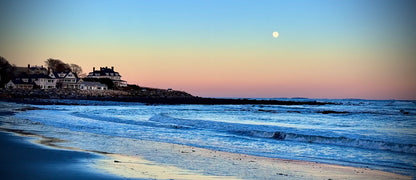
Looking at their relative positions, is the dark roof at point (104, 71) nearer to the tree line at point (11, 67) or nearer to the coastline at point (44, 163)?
the tree line at point (11, 67)

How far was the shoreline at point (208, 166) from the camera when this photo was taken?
8.43 meters

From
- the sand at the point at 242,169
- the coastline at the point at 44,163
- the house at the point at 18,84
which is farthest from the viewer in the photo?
the house at the point at 18,84

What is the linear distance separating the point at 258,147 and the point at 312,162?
11.7 feet

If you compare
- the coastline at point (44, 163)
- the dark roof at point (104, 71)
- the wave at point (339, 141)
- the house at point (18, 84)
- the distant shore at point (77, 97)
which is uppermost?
the dark roof at point (104, 71)

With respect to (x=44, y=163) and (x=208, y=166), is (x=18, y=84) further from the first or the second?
(x=208, y=166)

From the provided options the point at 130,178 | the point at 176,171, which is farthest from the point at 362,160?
the point at 130,178

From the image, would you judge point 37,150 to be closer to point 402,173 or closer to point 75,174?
point 75,174

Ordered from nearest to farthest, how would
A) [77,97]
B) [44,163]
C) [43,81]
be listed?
[44,163], [77,97], [43,81]

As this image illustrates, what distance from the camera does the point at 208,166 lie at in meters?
9.85

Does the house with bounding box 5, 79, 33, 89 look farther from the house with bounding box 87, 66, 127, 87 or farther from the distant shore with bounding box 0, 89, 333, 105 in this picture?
the house with bounding box 87, 66, 127, 87

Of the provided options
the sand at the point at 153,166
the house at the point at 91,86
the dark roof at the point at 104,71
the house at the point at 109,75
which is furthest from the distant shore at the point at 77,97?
the sand at the point at 153,166

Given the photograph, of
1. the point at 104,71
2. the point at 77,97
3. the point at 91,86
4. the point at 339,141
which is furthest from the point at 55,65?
the point at 339,141

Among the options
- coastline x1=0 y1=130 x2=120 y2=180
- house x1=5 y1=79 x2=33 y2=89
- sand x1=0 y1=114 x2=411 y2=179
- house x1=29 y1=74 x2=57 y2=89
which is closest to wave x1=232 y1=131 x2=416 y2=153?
sand x1=0 y1=114 x2=411 y2=179

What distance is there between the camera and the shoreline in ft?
27.7
